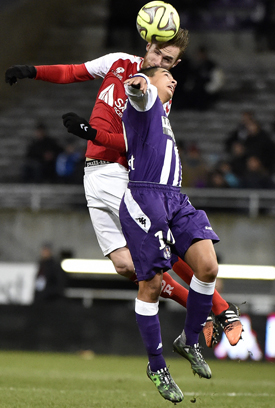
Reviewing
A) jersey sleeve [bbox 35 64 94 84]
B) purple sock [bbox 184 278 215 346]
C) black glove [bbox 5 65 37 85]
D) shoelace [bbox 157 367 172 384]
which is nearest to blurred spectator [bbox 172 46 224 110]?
jersey sleeve [bbox 35 64 94 84]

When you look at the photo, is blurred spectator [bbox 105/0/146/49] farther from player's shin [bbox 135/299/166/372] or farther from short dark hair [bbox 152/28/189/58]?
player's shin [bbox 135/299/166/372]

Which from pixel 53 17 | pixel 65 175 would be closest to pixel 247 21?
pixel 53 17

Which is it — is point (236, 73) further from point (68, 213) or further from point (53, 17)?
point (68, 213)

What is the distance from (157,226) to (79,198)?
1017 cm

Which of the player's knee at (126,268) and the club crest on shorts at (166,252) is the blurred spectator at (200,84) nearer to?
the player's knee at (126,268)

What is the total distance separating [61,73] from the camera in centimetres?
Result: 612

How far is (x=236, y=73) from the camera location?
1877 centimetres

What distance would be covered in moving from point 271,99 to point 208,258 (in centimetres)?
1339

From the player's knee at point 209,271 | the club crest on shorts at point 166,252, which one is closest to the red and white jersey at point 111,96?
the club crest on shorts at point 166,252

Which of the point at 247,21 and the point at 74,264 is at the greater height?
the point at 247,21

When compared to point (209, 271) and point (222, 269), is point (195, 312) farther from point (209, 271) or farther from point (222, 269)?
point (222, 269)

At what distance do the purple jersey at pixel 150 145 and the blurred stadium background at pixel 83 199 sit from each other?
4.30ft

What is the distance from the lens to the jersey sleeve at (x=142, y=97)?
498 cm

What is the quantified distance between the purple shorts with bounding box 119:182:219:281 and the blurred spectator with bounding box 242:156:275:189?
8.78 meters
